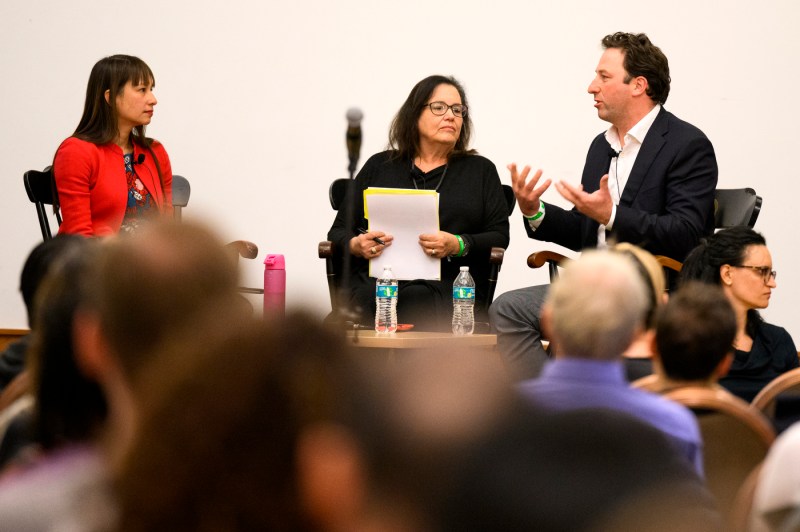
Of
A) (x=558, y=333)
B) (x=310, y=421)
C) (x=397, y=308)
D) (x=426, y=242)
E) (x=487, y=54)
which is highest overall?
(x=487, y=54)

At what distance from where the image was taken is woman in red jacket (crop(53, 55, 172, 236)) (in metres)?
3.78

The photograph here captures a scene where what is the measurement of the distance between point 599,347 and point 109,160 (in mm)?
2969

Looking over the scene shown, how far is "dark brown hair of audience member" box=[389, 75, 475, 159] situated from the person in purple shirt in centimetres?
265

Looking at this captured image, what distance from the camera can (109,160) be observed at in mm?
3875

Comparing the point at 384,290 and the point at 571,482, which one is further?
the point at 384,290

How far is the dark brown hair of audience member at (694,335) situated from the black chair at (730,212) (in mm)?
1847

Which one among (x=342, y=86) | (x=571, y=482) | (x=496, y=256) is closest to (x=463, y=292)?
(x=496, y=256)

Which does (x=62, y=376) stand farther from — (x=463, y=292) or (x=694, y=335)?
(x=463, y=292)

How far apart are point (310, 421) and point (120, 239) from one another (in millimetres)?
369

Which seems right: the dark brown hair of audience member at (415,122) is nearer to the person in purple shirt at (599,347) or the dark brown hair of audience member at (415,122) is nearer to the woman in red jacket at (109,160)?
the woman in red jacket at (109,160)

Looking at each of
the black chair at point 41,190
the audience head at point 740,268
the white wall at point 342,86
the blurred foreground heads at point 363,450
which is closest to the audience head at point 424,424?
the blurred foreground heads at point 363,450

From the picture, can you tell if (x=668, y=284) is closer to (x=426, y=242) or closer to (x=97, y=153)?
(x=426, y=242)

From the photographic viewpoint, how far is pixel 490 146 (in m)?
4.99

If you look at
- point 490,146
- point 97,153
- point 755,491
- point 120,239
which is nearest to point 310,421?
point 120,239
